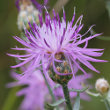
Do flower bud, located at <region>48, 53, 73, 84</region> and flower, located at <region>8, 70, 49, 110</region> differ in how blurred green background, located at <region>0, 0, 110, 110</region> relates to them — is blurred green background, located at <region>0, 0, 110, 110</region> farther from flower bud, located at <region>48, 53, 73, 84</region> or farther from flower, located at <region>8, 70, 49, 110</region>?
flower bud, located at <region>48, 53, 73, 84</region>

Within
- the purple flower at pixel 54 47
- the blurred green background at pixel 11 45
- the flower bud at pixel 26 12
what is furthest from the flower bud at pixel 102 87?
the blurred green background at pixel 11 45

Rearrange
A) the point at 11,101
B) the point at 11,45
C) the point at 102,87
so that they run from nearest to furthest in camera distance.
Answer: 1. the point at 102,87
2. the point at 11,101
3. the point at 11,45

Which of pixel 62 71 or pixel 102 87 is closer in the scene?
pixel 62 71

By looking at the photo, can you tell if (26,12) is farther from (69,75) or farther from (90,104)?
(90,104)

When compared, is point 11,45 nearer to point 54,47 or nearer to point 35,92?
point 35,92

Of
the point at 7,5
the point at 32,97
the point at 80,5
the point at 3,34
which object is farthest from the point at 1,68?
the point at 80,5

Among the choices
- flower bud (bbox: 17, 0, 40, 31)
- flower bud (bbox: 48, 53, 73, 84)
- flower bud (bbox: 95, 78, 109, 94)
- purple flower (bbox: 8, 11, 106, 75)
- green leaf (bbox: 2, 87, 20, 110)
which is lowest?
green leaf (bbox: 2, 87, 20, 110)

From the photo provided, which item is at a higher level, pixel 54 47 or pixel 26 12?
pixel 26 12

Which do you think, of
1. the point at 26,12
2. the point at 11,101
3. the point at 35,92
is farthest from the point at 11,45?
the point at 26,12

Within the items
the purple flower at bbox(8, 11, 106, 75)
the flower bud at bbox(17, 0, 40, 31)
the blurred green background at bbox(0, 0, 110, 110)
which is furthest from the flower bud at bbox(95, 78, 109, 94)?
the blurred green background at bbox(0, 0, 110, 110)

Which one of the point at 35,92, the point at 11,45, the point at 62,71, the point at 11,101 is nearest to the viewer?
the point at 62,71


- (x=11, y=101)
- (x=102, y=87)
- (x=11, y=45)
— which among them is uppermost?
(x=11, y=45)
